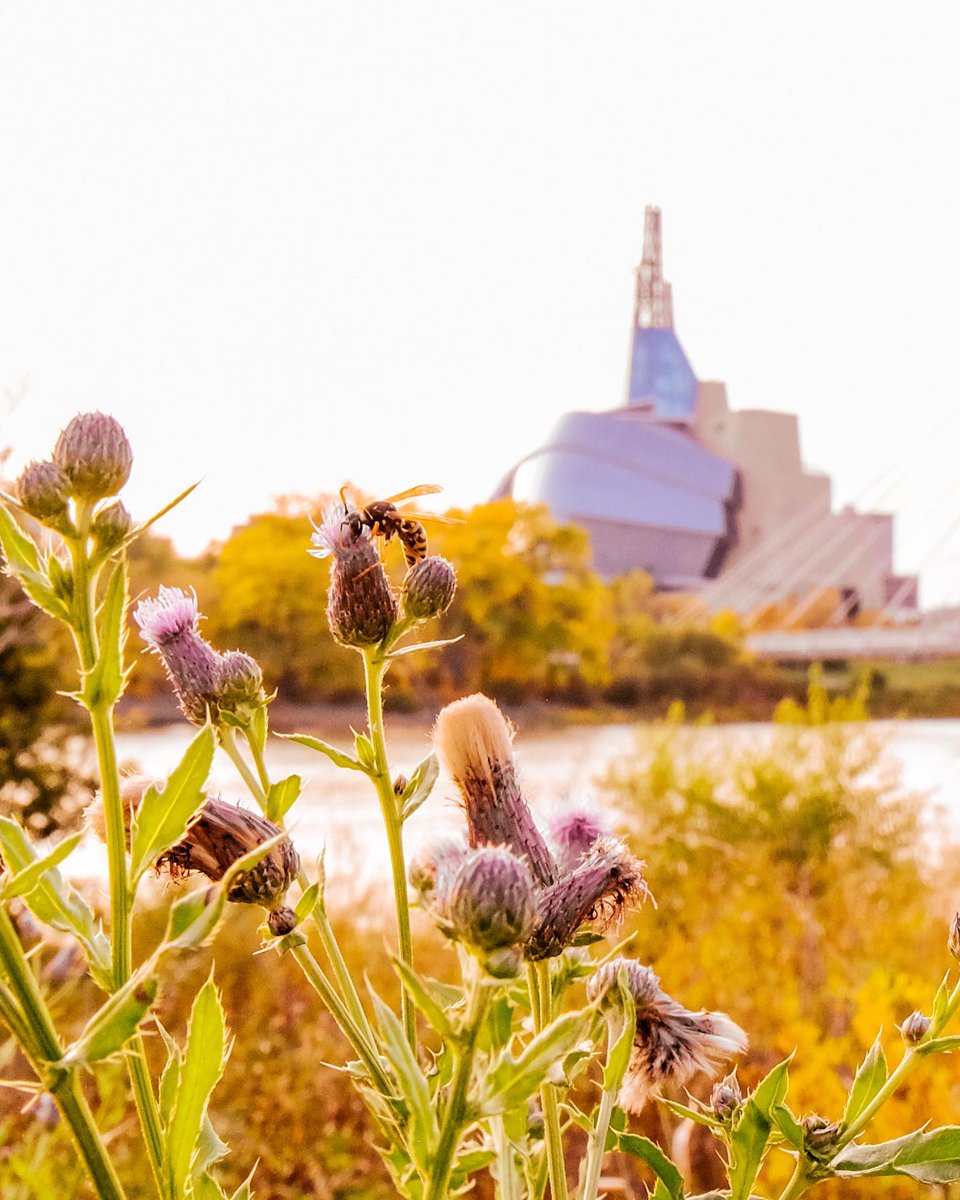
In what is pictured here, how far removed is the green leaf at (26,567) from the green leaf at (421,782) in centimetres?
16

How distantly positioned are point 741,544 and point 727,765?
14.9m

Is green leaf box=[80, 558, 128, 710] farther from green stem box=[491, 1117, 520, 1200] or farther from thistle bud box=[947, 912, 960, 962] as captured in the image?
thistle bud box=[947, 912, 960, 962]

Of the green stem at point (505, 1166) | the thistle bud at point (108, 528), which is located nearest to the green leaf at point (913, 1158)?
the green stem at point (505, 1166)

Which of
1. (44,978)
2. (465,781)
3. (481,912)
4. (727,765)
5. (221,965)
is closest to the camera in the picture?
(481,912)

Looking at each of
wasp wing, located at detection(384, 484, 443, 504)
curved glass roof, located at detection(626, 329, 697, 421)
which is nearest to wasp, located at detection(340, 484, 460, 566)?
wasp wing, located at detection(384, 484, 443, 504)

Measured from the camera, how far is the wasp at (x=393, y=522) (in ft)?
1.65

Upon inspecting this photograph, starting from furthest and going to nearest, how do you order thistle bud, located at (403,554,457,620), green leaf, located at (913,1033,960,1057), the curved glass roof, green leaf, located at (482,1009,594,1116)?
the curved glass roof < thistle bud, located at (403,554,457,620) < green leaf, located at (913,1033,960,1057) < green leaf, located at (482,1009,594,1116)

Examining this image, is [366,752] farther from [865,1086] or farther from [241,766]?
[865,1086]

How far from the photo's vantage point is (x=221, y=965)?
2389 mm

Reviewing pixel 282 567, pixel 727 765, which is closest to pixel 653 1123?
pixel 727 765

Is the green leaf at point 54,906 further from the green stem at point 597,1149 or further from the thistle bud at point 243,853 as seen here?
the green stem at point 597,1149

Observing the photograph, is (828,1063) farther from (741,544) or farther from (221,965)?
(741,544)

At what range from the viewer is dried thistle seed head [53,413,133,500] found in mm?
339

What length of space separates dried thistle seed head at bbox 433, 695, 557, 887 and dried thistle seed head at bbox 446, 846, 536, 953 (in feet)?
0.43
